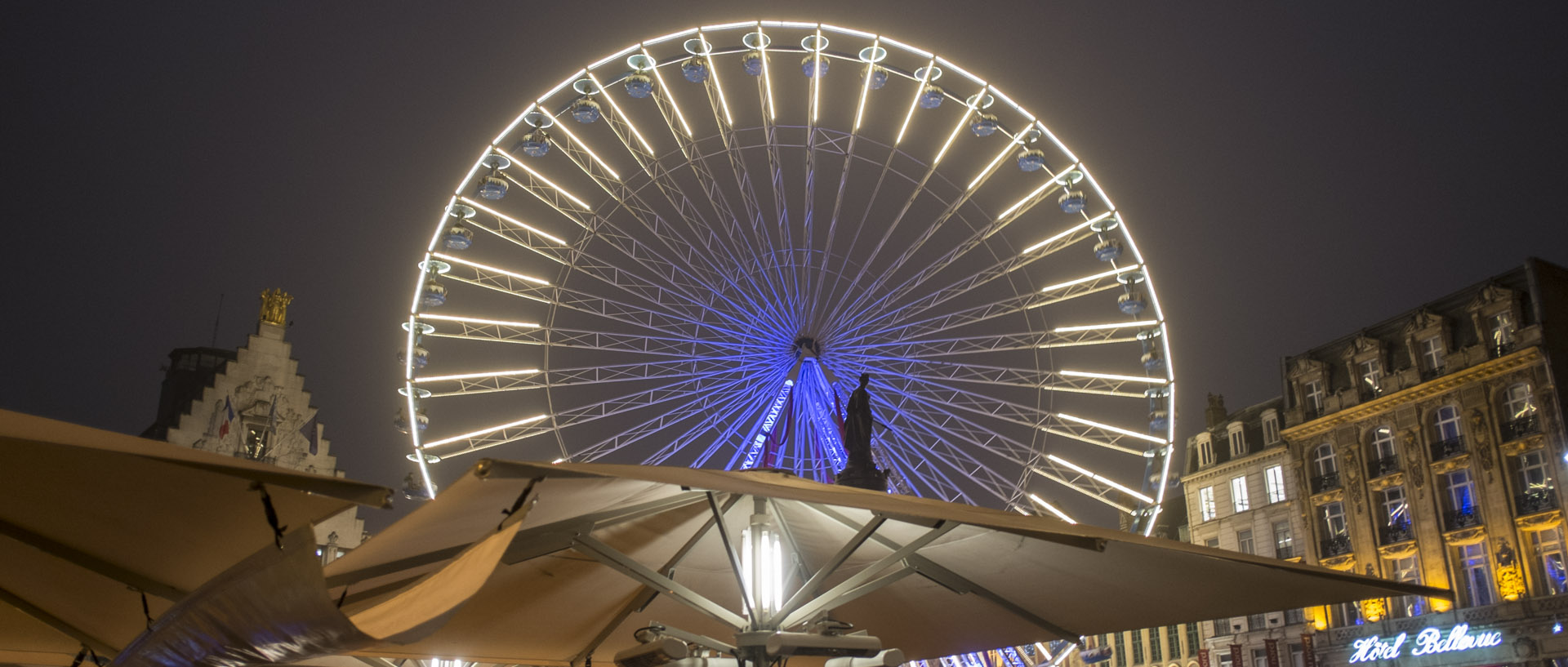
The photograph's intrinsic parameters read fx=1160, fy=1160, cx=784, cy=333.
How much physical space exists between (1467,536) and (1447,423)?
3791mm

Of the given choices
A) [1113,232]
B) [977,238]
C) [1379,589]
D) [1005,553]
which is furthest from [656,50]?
[1379,589]

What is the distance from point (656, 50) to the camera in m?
21.3

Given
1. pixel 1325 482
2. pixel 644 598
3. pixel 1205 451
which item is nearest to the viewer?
pixel 644 598

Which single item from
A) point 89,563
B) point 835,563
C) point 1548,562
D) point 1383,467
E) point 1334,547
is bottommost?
point 89,563

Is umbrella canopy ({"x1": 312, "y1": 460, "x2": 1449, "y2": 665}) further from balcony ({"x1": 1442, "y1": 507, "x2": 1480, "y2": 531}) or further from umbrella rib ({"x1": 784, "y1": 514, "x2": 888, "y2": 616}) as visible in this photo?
balcony ({"x1": 1442, "y1": 507, "x2": 1480, "y2": 531})

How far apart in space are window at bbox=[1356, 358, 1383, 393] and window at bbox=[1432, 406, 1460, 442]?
2.41 m

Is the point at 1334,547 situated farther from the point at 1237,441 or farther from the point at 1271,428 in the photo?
the point at 1237,441

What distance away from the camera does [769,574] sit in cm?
823

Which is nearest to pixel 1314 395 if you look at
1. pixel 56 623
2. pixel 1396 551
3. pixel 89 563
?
pixel 1396 551

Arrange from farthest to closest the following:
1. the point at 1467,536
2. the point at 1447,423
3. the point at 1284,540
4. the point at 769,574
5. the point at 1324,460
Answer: the point at 1284,540 < the point at 1324,460 < the point at 1447,423 < the point at 1467,536 < the point at 769,574

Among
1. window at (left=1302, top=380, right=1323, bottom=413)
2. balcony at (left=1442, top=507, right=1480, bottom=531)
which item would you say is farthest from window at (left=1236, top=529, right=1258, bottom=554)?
balcony at (left=1442, top=507, right=1480, bottom=531)

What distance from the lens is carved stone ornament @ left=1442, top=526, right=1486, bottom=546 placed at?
35469 millimetres

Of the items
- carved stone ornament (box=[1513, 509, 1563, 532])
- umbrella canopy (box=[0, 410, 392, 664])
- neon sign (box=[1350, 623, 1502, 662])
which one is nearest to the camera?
umbrella canopy (box=[0, 410, 392, 664])

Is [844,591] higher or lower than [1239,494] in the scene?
lower
